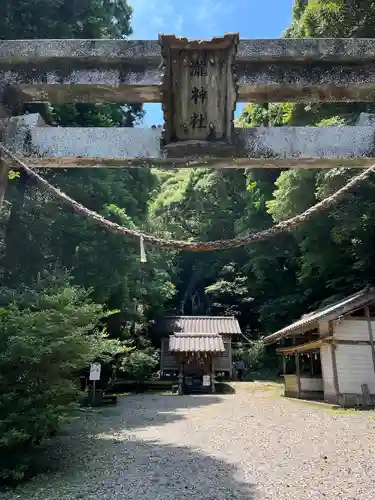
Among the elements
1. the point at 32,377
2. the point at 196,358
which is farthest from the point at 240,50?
the point at 196,358

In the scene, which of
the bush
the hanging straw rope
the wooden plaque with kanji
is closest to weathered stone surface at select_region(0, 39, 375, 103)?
the wooden plaque with kanji

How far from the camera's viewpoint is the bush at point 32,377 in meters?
5.93

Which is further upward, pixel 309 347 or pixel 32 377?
pixel 309 347

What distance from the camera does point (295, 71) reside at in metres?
4.34

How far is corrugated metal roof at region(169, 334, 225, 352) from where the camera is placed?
72.7 feet

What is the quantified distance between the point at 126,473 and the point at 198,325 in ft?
67.3

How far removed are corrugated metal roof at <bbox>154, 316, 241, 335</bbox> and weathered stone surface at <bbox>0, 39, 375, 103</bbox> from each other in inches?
873

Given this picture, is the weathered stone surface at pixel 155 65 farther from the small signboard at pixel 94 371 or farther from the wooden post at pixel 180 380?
the wooden post at pixel 180 380

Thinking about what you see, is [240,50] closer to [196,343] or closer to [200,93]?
[200,93]

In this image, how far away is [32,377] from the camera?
643 cm

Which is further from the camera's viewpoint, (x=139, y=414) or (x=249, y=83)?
(x=139, y=414)

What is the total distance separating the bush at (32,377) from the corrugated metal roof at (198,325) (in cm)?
1908

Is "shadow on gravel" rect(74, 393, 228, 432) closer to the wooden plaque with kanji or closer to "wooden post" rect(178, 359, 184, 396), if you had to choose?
"wooden post" rect(178, 359, 184, 396)

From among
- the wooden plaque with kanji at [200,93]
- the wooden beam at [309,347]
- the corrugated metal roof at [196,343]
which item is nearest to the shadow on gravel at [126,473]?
the wooden plaque with kanji at [200,93]
